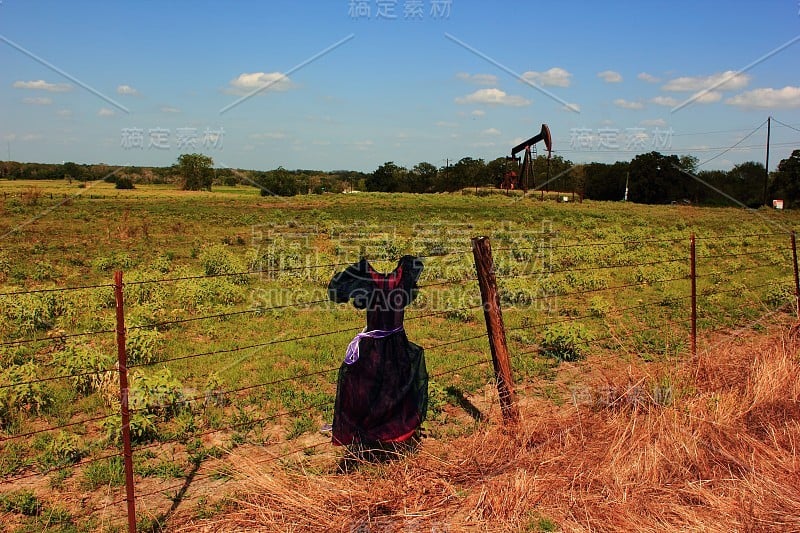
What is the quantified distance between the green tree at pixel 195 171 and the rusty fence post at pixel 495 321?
68837 millimetres

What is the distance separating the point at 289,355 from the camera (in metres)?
8.20

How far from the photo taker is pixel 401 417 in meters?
4.52

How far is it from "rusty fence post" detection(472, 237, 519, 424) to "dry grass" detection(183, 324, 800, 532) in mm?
255

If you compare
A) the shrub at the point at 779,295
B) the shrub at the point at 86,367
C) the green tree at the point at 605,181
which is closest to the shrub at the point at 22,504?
the shrub at the point at 86,367

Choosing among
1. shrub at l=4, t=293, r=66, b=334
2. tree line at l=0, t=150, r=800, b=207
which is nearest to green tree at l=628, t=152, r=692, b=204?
tree line at l=0, t=150, r=800, b=207

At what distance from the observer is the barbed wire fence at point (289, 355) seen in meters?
4.85

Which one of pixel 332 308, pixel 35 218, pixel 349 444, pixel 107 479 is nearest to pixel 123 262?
pixel 332 308

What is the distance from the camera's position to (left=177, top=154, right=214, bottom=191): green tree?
7019 cm

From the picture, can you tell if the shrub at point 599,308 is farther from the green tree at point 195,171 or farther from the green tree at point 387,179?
the green tree at point 387,179

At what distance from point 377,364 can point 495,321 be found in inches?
47.5

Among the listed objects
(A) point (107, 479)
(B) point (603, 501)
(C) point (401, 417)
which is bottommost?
(A) point (107, 479)

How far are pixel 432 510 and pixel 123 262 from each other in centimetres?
1397

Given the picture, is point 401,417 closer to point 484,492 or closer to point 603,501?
point 484,492

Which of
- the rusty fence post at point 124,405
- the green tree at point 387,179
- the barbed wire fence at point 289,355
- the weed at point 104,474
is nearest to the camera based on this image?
the rusty fence post at point 124,405
